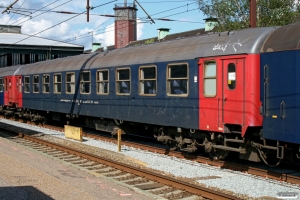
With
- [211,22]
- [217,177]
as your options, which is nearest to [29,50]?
[211,22]

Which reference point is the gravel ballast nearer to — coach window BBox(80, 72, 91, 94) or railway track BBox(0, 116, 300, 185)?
railway track BBox(0, 116, 300, 185)

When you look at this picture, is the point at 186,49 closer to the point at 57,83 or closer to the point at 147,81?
the point at 147,81

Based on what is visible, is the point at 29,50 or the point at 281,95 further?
the point at 29,50

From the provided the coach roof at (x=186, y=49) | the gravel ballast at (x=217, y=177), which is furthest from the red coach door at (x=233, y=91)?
the gravel ballast at (x=217, y=177)

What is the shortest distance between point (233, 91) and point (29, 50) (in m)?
34.6

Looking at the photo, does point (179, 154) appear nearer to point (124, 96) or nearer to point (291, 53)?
point (124, 96)

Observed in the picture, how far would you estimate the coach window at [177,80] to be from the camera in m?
11.8

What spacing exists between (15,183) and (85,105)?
8673 mm

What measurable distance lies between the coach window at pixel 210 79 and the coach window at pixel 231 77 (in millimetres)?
472

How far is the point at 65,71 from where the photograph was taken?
1956 cm

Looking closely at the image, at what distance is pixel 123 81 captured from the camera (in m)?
14.9

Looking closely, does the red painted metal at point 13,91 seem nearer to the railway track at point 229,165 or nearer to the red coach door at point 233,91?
the railway track at point 229,165

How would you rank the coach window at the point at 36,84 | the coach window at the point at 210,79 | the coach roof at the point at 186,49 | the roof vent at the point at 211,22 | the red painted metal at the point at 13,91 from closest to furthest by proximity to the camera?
the coach roof at the point at 186,49
the coach window at the point at 210,79
the coach window at the point at 36,84
the roof vent at the point at 211,22
the red painted metal at the point at 13,91

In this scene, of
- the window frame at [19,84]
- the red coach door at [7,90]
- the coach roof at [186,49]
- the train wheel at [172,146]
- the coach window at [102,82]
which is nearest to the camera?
the coach roof at [186,49]
